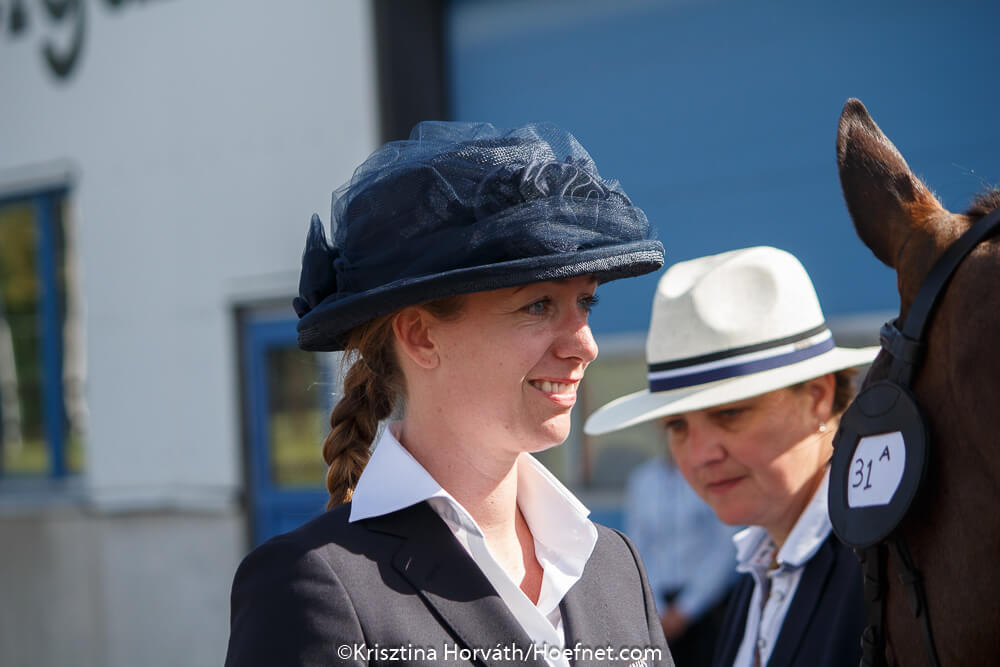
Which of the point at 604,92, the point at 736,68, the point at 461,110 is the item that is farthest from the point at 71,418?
the point at 736,68

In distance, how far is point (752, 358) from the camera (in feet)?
7.35

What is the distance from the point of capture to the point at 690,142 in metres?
5.21

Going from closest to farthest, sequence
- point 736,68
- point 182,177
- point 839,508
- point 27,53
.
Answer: point 839,508, point 736,68, point 182,177, point 27,53

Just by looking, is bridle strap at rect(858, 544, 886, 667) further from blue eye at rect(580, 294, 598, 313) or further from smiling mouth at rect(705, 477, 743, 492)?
smiling mouth at rect(705, 477, 743, 492)

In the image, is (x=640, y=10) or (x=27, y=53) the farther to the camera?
(x=27, y=53)

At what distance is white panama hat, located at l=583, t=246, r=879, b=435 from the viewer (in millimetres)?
2215

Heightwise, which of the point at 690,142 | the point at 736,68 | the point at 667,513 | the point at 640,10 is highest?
the point at 640,10

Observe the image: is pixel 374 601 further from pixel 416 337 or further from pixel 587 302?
pixel 587 302

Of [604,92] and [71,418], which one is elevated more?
[604,92]

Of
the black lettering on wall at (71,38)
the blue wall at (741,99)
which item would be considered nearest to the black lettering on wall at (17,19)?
the black lettering on wall at (71,38)

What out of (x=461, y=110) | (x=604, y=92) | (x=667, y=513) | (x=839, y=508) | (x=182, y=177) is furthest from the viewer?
(x=182, y=177)

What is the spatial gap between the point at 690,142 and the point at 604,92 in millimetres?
560

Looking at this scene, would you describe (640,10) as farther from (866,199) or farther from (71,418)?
(71,418)

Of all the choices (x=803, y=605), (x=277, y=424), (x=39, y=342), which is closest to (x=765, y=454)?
(x=803, y=605)
